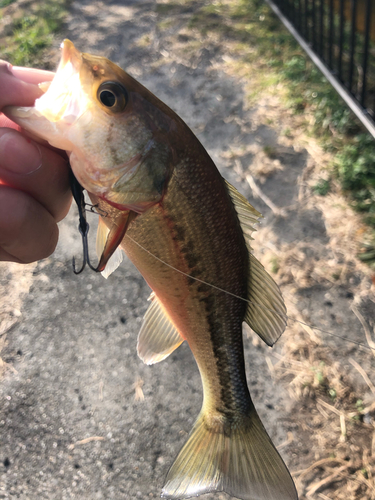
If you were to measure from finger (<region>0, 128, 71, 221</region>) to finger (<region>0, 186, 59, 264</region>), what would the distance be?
28 mm

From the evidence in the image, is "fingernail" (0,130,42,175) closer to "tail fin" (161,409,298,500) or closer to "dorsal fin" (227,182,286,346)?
"dorsal fin" (227,182,286,346)

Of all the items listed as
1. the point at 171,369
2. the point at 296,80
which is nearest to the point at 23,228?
the point at 171,369

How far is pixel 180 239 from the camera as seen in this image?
1403mm

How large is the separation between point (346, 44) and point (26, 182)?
18.0 feet

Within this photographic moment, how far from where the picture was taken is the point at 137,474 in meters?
2.40

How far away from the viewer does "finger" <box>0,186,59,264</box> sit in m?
1.29

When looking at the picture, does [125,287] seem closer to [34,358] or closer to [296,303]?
[34,358]

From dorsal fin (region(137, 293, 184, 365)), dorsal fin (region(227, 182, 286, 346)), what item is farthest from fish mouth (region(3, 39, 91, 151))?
dorsal fin (region(137, 293, 184, 365))

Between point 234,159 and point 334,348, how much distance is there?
216cm

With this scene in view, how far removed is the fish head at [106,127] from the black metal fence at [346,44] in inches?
135

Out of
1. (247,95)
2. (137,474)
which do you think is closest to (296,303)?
(137,474)

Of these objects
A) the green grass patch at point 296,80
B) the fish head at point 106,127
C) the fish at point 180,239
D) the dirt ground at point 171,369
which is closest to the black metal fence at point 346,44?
the green grass patch at point 296,80

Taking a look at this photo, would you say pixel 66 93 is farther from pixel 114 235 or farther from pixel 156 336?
pixel 156 336

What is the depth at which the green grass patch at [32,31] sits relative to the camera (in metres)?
6.04
